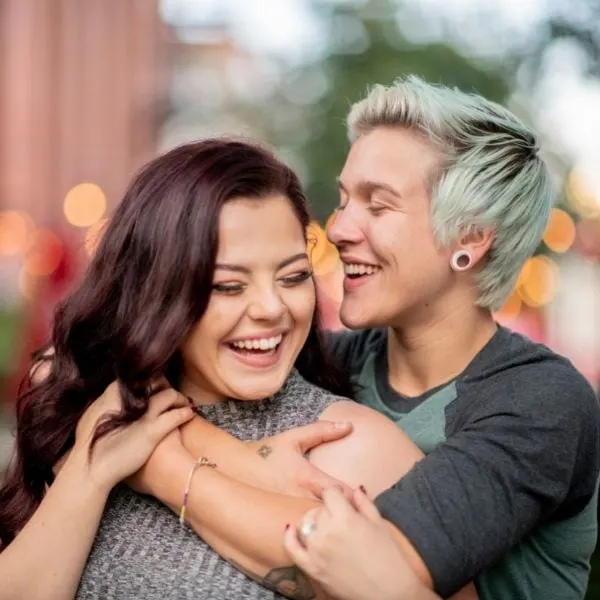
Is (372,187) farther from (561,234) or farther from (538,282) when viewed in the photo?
(538,282)

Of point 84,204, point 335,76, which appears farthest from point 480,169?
point 335,76

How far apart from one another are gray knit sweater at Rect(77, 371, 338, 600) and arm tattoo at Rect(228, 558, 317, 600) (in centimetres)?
3

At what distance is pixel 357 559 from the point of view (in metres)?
2.38

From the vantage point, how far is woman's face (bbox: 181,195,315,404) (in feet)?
8.77

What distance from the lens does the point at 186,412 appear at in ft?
9.19


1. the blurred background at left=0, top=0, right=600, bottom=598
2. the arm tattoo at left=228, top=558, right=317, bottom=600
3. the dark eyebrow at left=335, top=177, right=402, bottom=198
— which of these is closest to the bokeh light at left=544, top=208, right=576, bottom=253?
the blurred background at left=0, top=0, right=600, bottom=598

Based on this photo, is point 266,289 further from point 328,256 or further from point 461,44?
point 461,44

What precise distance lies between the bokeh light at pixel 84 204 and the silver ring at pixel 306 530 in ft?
54.4

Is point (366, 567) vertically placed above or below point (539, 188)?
below

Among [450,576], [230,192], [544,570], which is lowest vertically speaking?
[544,570]

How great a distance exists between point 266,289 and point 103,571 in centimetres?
67

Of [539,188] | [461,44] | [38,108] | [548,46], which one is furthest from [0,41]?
[539,188]

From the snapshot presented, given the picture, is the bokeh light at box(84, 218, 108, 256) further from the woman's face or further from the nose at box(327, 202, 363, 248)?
the nose at box(327, 202, 363, 248)

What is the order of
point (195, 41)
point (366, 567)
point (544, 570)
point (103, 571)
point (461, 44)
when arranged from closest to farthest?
point (366, 567) → point (103, 571) → point (544, 570) → point (461, 44) → point (195, 41)
